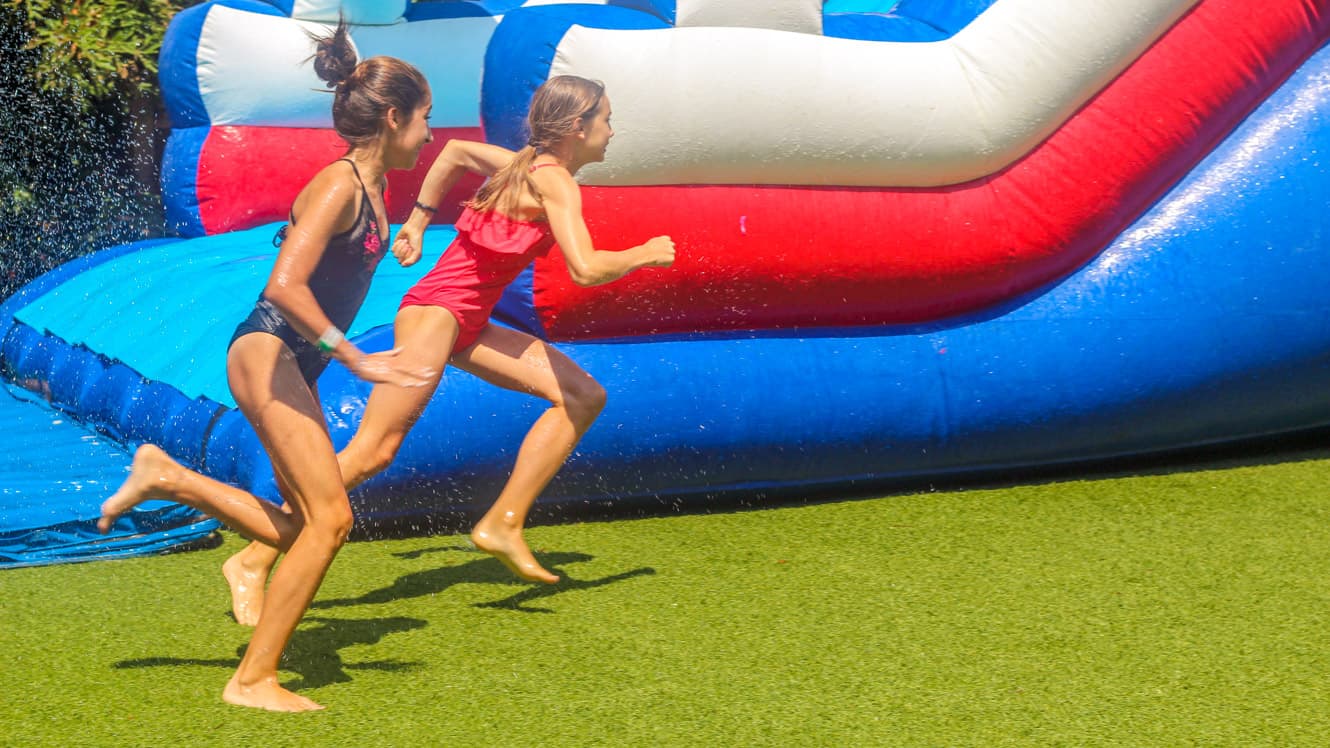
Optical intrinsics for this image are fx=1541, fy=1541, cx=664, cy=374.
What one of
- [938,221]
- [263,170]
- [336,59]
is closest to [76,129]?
[263,170]

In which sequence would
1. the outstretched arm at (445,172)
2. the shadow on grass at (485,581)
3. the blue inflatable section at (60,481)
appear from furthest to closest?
the blue inflatable section at (60,481) → the shadow on grass at (485,581) → the outstretched arm at (445,172)

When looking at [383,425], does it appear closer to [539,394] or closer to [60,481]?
[539,394]

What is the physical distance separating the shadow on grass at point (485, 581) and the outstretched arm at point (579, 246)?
829mm

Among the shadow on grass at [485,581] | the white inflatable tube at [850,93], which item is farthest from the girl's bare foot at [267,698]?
the white inflatable tube at [850,93]

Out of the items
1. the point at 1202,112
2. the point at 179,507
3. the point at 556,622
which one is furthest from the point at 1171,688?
the point at 179,507

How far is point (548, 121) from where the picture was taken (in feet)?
11.2

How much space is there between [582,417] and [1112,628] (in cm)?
127

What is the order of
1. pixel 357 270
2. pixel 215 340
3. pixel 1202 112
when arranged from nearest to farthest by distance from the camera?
pixel 357 270, pixel 1202 112, pixel 215 340

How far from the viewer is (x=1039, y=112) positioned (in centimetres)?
434

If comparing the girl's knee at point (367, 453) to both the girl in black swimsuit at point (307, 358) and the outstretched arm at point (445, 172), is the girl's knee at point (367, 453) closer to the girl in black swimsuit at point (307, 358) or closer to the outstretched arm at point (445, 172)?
the girl in black swimsuit at point (307, 358)

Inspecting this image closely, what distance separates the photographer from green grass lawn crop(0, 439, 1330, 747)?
2.77 m

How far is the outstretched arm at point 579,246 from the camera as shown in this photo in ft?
10.0

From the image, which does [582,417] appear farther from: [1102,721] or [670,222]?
[1102,721]

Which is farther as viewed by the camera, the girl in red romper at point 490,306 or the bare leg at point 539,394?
the bare leg at point 539,394
